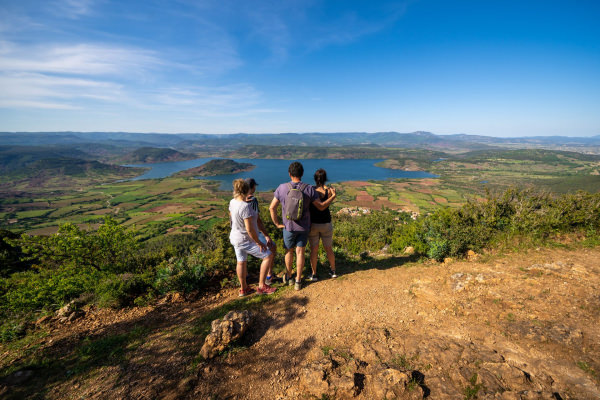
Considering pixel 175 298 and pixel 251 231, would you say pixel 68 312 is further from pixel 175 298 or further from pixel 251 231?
pixel 251 231

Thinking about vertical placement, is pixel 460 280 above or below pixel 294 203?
below

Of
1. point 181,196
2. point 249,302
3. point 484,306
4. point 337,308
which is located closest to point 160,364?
point 249,302

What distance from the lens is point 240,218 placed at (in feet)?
14.8

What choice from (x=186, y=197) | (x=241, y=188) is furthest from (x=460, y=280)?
(x=186, y=197)

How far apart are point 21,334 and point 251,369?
5.26m

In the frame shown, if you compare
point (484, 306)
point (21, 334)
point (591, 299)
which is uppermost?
point (591, 299)

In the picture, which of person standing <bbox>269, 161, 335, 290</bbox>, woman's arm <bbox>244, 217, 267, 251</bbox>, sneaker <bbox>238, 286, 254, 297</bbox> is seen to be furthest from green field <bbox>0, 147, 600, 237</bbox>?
woman's arm <bbox>244, 217, 267, 251</bbox>

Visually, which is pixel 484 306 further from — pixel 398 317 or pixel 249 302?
pixel 249 302

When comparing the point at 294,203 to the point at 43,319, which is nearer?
the point at 294,203

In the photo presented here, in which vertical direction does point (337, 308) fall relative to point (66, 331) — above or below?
above

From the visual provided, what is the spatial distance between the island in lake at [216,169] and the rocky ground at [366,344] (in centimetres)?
16150

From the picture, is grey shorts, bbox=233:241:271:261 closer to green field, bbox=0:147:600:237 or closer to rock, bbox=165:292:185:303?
rock, bbox=165:292:185:303

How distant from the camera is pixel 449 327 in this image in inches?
157

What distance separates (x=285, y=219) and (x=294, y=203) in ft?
1.54
